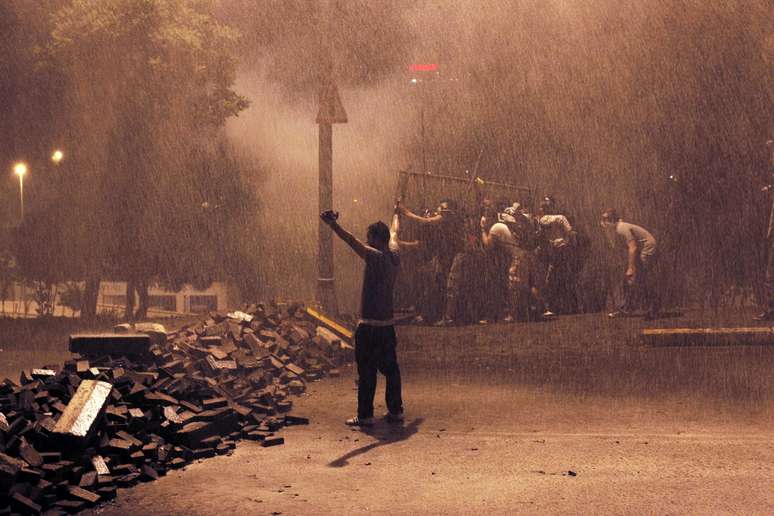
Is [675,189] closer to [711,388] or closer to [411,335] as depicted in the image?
[411,335]

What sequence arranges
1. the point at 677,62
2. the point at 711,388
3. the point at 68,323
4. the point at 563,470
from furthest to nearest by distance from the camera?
1. the point at 68,323
2. the point at 677,62
3. the point at 711,388
4. the point at 563,470

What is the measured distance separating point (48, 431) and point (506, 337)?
1011 centimetres

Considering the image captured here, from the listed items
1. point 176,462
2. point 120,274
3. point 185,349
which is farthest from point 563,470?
point 120,274

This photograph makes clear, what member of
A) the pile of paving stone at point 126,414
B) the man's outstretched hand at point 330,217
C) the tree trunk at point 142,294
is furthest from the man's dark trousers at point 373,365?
the tree trunk at point 142,294

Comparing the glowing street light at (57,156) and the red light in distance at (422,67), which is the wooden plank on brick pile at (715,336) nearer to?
the red light in distance at (422,67)

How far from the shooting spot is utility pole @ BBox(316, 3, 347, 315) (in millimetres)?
16766

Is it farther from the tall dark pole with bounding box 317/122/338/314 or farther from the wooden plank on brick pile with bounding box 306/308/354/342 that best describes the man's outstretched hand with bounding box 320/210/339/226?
the tall dark pole with bounding box 317/122/338/314

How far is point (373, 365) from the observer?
933 centimetres

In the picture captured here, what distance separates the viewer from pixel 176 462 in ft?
25.1

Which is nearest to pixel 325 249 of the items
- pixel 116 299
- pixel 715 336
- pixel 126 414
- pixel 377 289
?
pixel 715 336

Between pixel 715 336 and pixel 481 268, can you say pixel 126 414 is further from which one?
pixel 481 268

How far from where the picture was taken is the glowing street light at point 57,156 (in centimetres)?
2909

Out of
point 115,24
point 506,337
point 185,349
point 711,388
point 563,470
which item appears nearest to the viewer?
point 563,470

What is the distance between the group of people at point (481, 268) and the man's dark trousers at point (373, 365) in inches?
332
